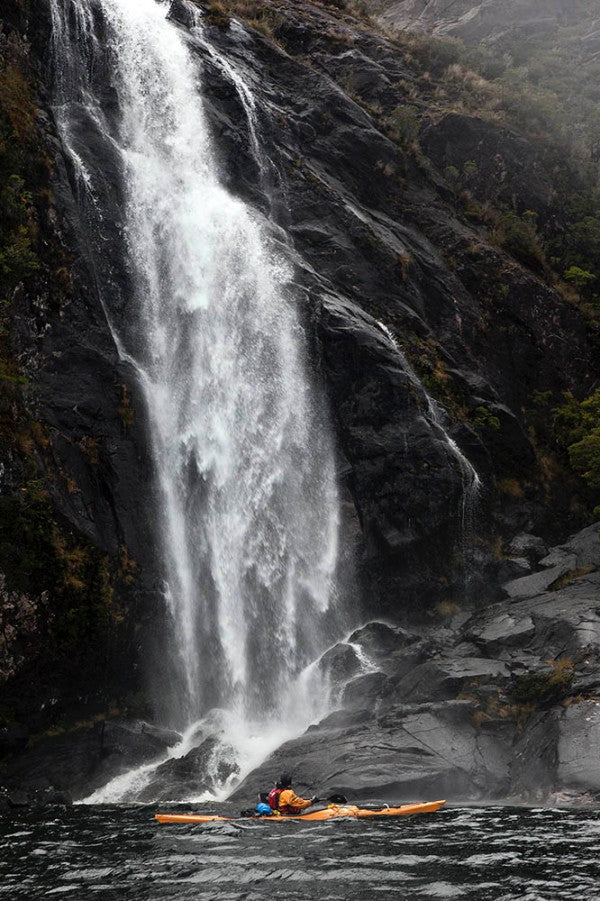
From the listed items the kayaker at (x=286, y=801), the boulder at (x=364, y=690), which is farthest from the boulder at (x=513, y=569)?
the kayaker at (x=286, y=801)

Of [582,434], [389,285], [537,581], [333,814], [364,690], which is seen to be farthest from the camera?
[389,285]

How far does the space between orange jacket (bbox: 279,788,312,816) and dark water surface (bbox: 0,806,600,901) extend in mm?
408

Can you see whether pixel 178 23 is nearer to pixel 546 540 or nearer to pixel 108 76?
pixel 108 76

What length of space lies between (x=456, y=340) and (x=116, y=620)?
15618 mm

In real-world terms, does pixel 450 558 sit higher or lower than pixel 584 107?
lower

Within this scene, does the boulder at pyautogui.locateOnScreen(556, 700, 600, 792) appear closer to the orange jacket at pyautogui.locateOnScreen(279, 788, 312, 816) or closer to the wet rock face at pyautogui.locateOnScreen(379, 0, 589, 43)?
the orange jacket at pyautogui.locateOnScreen(279, 788, 312, 816)

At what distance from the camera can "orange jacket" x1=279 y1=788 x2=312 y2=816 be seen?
13.0m

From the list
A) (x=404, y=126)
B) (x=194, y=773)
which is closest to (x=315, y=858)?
(x=194, y=773)

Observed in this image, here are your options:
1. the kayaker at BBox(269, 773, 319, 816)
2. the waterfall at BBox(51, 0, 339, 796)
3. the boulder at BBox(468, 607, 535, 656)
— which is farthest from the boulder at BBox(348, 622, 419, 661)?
the kayaker at BBox(269, 773, 319, 816)

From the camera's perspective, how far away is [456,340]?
27.1m

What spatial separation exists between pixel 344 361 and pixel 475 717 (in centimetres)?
1131

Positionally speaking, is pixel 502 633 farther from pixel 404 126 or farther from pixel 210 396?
pixel 404 126

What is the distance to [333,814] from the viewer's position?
12648 millimetres

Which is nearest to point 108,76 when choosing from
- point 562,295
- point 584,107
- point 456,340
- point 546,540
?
point 456,340
